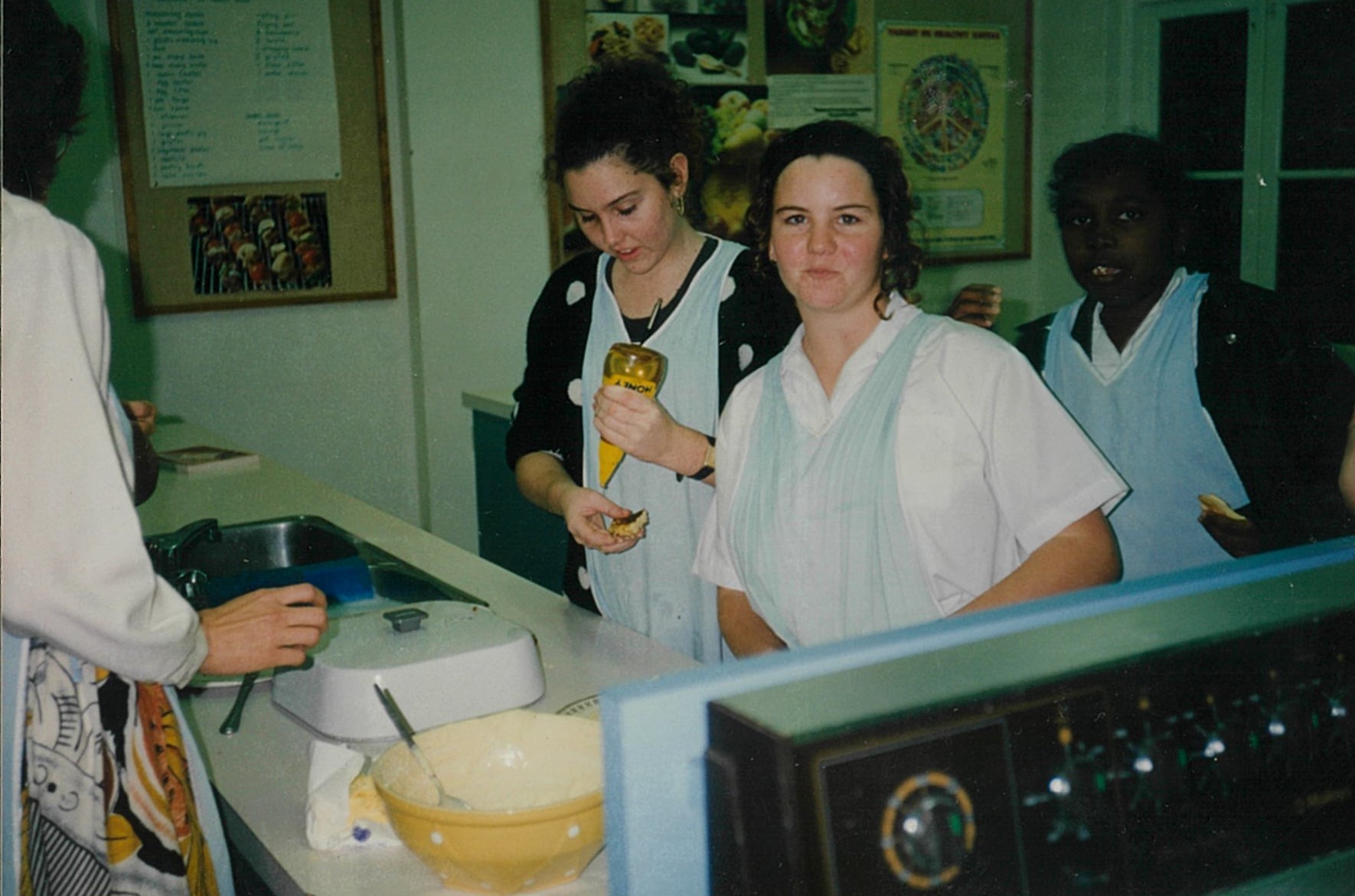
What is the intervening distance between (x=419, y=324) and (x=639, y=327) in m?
1.59

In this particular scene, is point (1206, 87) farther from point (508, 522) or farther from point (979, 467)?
point (979, 467)

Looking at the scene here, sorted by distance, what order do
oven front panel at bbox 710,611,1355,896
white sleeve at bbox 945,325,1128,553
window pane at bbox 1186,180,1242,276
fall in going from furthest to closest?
window pane at bbox 1186,180,1242,276 < white sleeve at bbox 945,325,1128,553 < oven front panel at bbox 710,611,1355,896

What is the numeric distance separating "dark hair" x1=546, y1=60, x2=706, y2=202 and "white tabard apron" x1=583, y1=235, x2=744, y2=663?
15cm

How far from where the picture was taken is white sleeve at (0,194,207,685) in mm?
667

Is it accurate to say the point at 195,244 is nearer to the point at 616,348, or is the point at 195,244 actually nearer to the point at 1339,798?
the point at 616,348

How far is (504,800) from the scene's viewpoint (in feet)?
2.61

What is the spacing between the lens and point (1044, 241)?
3.90 m

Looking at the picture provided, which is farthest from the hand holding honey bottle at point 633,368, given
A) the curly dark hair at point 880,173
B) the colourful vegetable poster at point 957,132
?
the colourful vegetable poster at point 957,132

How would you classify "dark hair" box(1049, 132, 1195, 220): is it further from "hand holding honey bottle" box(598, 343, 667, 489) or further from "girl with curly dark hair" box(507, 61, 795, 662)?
"hand holding honey bottle" box(598, 343, 667, 489)

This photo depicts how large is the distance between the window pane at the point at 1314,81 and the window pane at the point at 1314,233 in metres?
0.06

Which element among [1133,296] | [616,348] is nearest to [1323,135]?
[1133,296]

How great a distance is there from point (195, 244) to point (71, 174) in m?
0.29

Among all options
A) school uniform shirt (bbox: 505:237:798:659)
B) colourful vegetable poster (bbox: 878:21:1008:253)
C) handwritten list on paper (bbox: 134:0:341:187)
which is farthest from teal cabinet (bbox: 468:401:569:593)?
colourful vegetable poster (bbox: 878:21:1008:253)

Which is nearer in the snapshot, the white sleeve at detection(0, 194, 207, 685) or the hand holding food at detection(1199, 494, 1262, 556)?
the white sleeve at detection(0, 194, 207, 685)
